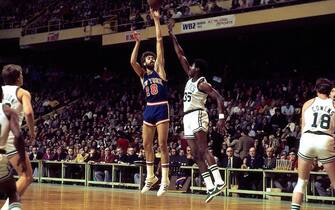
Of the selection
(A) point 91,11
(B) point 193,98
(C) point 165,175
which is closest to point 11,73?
(B) point 193,98

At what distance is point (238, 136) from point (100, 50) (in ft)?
56.2

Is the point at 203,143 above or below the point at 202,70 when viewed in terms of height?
below

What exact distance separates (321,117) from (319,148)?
44cm

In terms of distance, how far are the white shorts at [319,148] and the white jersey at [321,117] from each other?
0.11 m

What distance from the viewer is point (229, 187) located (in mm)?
17062

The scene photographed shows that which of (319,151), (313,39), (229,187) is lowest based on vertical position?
(229,187)

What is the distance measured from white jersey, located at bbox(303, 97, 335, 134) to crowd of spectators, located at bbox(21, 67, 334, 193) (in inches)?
270

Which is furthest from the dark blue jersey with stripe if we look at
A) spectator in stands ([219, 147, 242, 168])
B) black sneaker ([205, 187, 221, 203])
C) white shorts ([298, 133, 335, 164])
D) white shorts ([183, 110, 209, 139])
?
spectator in stands ([219, 147, 242, 168])

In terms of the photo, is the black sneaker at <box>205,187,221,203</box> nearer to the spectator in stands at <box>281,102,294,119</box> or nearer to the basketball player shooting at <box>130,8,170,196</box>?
the basketball player shooting at <box>130,8,170,196</box>

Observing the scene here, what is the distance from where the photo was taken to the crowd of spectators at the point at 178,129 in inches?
688

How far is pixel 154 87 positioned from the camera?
11102mm

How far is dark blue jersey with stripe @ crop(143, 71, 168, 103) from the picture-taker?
1111 centimetres

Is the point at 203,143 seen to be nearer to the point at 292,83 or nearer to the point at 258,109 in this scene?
the point at 258,109

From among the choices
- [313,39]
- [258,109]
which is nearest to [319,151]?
[258,109]
